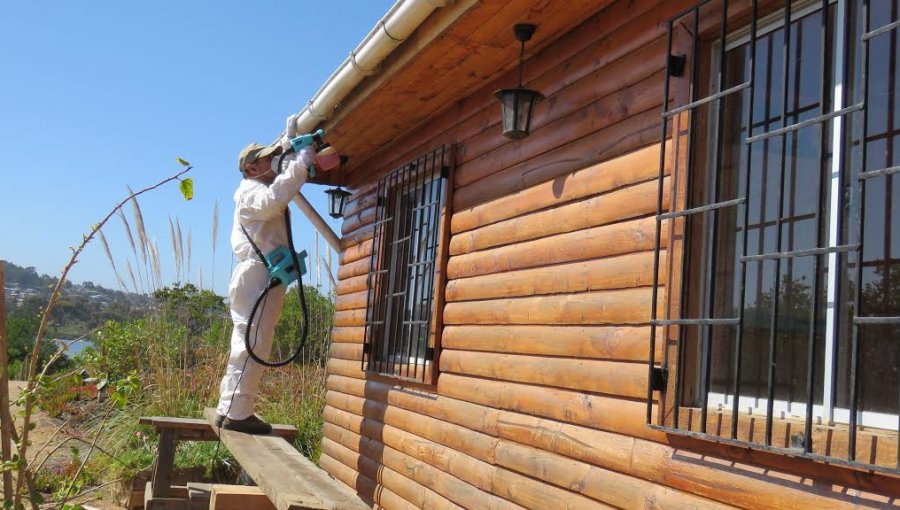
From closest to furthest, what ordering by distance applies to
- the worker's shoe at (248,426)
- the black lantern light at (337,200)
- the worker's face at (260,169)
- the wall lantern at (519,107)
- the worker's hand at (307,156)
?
the wall lantern at (519,107) < the worker's hand at (307,156) < the worker's shoe at (248,426) < the worker's face at (260,169) < the black lantern light at (337,200)

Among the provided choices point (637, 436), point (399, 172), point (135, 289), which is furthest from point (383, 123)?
point (135, 289)

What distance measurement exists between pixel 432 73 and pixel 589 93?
1.26m

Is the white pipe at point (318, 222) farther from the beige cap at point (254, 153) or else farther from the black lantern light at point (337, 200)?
the beige cap at point (254, 153)

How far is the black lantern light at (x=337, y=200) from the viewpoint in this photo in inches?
295

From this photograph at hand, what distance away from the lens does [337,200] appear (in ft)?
24.7

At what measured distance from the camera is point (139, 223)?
342 inches

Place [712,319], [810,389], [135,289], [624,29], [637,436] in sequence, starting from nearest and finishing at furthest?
1. [810,389]
2. [712,319]
3. [637,436]
4. [624,29]
5. [135,289]

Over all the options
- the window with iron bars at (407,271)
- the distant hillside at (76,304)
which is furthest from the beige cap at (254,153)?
the distant hillside at (76,304)

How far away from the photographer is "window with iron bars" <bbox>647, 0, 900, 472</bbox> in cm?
222

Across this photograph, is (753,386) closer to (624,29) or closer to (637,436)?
(637,436)

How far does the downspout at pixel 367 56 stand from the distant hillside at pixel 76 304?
191cm

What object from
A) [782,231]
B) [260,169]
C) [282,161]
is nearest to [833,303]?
[782,231]

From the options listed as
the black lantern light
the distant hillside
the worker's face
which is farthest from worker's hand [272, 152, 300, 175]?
the black lantern light

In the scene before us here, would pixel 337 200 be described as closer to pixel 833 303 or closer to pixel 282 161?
pixel 282 161
